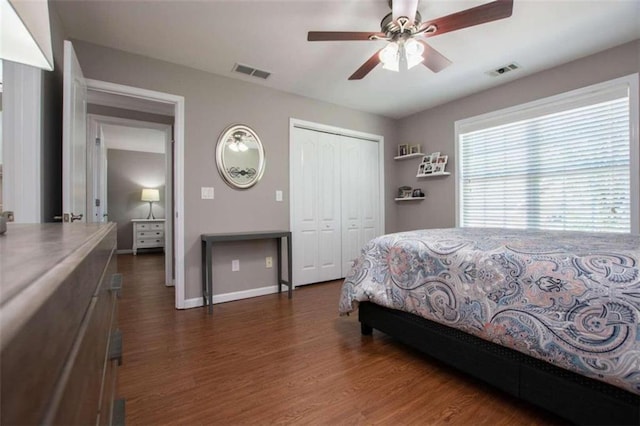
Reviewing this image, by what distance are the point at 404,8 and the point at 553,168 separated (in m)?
2.37

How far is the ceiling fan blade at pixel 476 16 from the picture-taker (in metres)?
1.67

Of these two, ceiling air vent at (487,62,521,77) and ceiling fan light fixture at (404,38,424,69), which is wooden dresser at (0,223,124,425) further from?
ceiling air vent at (487,62,521,77)

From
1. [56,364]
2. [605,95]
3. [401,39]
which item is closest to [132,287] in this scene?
[401,39]

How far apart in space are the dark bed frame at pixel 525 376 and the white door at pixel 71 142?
219 cm

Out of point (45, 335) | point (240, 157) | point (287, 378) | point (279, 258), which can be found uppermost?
point (240, 157)

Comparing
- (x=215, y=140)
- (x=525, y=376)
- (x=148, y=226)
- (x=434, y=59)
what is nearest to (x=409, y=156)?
(x=434, y=59)

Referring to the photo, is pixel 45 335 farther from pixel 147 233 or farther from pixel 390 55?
pixel 147 233

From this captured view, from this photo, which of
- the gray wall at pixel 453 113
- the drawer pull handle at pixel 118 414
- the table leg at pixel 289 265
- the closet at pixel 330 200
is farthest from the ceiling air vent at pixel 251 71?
the drawer pull handle at pixel 118 414

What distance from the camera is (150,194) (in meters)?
7.17

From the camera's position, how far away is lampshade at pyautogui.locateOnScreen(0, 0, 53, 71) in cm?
77

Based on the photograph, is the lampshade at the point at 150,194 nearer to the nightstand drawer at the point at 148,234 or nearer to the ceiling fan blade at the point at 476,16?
the nightstand drawer at the point at 148,234

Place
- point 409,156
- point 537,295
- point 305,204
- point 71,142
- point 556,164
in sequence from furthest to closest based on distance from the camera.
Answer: point 409,156, point 305,204, point 556,164, point 71,142, point 537,295

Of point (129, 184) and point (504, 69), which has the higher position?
point (504, 69)

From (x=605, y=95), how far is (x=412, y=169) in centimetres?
218
